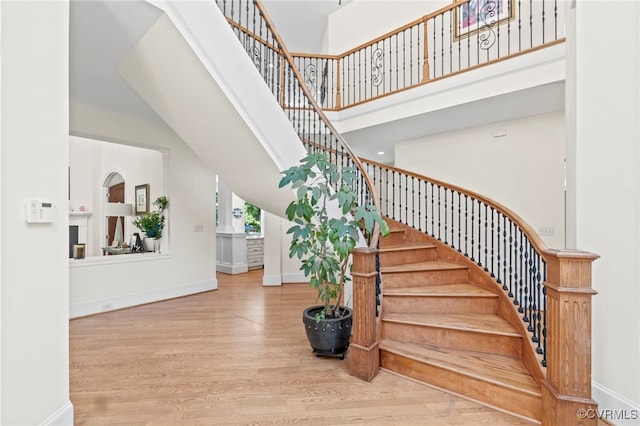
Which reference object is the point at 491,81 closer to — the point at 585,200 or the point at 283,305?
the point at 585,200

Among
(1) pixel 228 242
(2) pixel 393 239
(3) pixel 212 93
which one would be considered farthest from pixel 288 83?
(1) pixel 228 242

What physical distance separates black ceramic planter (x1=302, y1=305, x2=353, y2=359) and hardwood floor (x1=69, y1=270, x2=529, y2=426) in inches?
3.7

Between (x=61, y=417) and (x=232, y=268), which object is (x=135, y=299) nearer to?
(x=232, y=268)

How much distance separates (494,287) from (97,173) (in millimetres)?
6850

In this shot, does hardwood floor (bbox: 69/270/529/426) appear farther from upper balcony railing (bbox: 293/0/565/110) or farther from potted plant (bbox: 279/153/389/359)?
upper balcony railing (bbox: 293/0/565/110)

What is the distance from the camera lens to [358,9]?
6211 mm

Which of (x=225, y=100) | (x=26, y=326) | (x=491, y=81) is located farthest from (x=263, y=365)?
(x=491, y=81)

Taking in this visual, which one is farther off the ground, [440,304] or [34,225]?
[34,225]

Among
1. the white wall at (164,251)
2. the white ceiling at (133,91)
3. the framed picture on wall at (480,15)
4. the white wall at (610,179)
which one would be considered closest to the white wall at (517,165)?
the white ceiling at (133,91)

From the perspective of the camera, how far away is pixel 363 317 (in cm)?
254

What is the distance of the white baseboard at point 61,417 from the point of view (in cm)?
162

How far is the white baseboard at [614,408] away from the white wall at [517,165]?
248cm

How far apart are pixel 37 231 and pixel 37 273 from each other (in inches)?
8.0

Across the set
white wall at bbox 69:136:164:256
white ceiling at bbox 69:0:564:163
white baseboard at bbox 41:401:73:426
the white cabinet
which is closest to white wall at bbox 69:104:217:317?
white ceiling at bbox 69:0:564:163
